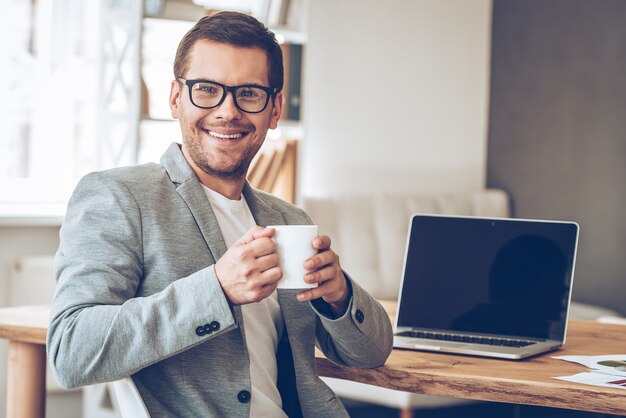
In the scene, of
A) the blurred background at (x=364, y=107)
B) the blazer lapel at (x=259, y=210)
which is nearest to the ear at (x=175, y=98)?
the blazer lapel at (x=259, y=210)

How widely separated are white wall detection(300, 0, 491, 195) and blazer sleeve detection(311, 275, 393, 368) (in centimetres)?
227

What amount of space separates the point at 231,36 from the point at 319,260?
0.49 meters

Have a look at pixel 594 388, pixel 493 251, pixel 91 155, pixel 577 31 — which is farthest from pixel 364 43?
pixel 594 388

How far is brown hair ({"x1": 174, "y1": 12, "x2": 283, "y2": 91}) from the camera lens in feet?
5.05

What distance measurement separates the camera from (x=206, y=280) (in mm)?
1265

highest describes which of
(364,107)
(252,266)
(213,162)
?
(364,107)

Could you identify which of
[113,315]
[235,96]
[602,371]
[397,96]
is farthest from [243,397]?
[397,96]

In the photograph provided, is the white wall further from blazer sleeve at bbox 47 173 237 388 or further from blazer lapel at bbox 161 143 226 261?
blazer sleeve at bbox 47 173 237 388

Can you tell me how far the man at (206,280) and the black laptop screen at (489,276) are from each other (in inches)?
10.6

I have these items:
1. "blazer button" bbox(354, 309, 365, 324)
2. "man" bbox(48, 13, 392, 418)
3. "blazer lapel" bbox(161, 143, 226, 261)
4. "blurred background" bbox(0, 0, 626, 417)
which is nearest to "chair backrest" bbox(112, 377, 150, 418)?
"man" bbox(48, 13, 392, 418)

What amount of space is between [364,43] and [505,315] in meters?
2.48

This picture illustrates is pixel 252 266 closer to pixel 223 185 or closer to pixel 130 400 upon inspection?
pixel 130 400

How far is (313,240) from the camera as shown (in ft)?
4.15

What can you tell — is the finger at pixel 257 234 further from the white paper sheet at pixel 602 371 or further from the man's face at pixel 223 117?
the white paper sheet at pixel 602 371
